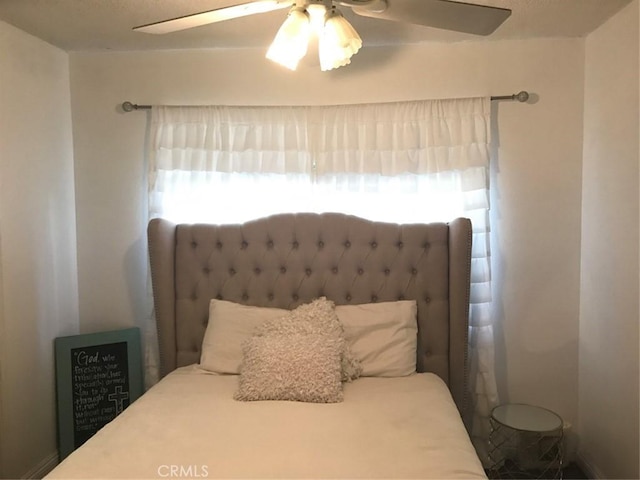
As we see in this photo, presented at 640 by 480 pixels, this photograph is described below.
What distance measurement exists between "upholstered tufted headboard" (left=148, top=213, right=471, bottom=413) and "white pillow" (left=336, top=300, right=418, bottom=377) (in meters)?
0.10

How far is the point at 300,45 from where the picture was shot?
5.54 ft

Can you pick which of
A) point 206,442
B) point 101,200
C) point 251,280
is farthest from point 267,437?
point 101,200

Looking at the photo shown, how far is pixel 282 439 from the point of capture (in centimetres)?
189

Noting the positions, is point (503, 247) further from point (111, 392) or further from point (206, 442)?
point (111, 392)

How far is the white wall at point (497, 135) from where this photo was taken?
280 cm

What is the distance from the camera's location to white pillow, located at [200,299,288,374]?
2.61 m

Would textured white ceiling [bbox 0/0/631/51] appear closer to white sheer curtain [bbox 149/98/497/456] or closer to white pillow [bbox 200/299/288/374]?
white sheer curtain [bbox 149/98/497/456]

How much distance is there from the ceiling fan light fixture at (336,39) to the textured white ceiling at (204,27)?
649 mm

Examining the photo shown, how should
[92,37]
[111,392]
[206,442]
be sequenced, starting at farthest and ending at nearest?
1. [111,392]
2. [92,37]
3. [206,442]

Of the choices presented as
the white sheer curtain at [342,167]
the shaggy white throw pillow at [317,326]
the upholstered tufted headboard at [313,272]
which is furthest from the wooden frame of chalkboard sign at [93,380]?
the shaggy white throw pillow at [317,326]

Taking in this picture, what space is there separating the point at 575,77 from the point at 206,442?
250cm

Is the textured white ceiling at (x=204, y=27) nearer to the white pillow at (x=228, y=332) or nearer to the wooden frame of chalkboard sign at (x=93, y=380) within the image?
the white pillow at (x=228, y=332)

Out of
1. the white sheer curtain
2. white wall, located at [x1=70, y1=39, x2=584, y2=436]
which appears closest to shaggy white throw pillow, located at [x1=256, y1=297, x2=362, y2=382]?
the white sheer curtain

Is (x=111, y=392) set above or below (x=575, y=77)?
below
